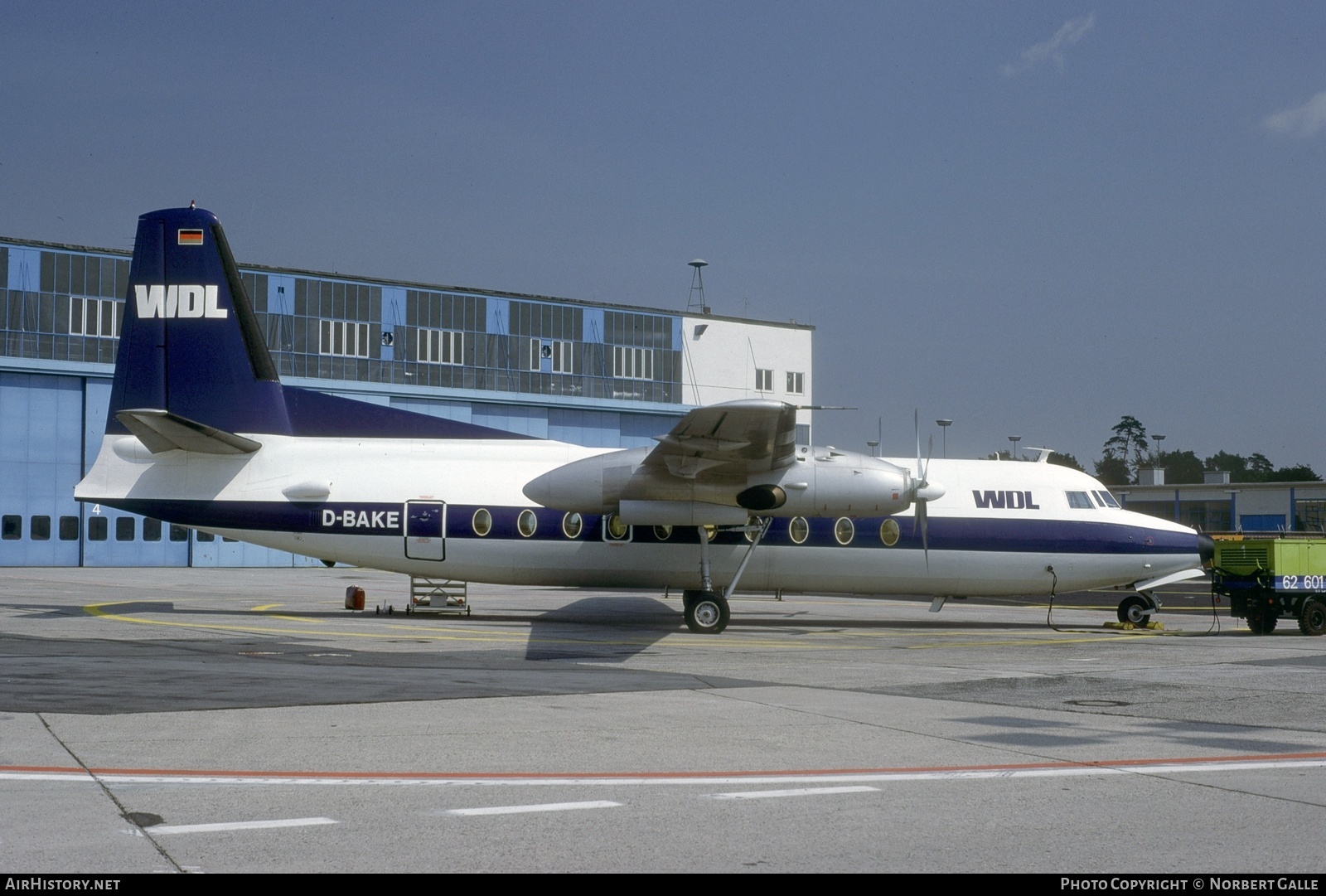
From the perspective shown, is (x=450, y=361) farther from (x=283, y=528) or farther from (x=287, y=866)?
(x=287, y=866)

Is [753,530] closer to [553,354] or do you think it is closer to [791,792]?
[791,792]

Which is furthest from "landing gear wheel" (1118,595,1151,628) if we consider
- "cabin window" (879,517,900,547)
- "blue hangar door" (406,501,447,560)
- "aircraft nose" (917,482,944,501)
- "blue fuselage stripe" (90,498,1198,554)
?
"blue hangar door" (406,501,447,560)

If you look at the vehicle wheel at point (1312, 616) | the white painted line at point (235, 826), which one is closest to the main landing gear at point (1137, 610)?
the vehicle wheel at point (1312, 616)

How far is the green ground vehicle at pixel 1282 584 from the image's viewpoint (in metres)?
22.7

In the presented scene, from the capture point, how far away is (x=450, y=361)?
57906 millimetres

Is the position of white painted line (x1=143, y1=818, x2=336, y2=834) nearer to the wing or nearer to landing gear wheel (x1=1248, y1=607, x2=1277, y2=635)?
the wing

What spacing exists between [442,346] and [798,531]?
126 ft

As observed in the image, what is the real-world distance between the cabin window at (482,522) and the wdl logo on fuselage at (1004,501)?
953cm

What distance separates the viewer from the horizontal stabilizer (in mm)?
20219

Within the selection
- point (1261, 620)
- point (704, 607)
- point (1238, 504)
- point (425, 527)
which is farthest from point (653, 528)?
point (1238, 504)

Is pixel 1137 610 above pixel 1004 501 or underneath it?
underneath

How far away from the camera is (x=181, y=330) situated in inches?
871

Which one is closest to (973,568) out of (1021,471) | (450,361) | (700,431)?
(1021,471)

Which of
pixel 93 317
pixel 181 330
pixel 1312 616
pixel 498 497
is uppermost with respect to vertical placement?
pixel 93 317
